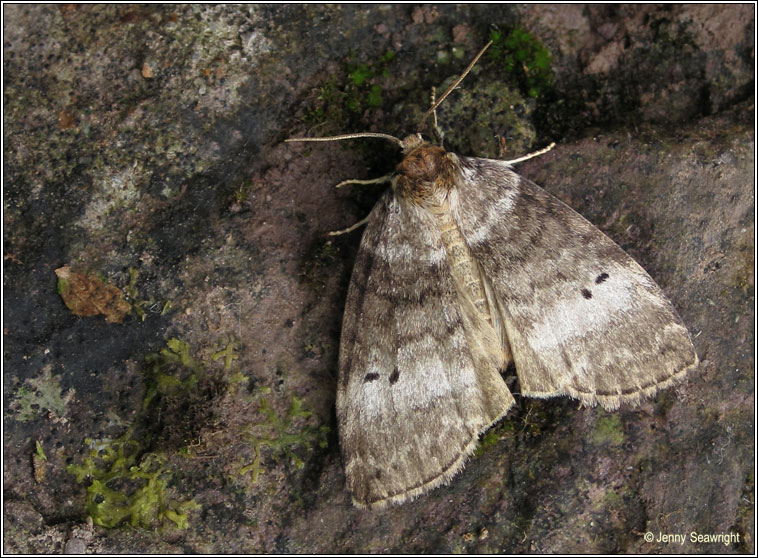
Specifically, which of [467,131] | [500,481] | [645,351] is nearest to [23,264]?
[467,131]

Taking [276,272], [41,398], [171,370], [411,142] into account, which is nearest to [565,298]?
[411,142]

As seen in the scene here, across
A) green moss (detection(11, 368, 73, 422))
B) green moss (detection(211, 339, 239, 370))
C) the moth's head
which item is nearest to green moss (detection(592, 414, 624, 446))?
the moth's head

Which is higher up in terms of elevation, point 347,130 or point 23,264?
point 347,130

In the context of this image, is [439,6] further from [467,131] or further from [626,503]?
[626,503]

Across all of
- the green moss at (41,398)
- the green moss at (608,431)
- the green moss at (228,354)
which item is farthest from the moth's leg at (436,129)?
the green moss at (41,398)

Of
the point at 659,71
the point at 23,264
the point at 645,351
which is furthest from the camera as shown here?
the point at 659,71

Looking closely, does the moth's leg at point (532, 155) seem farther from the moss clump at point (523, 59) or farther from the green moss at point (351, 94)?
the green moss at point (351, 94)
